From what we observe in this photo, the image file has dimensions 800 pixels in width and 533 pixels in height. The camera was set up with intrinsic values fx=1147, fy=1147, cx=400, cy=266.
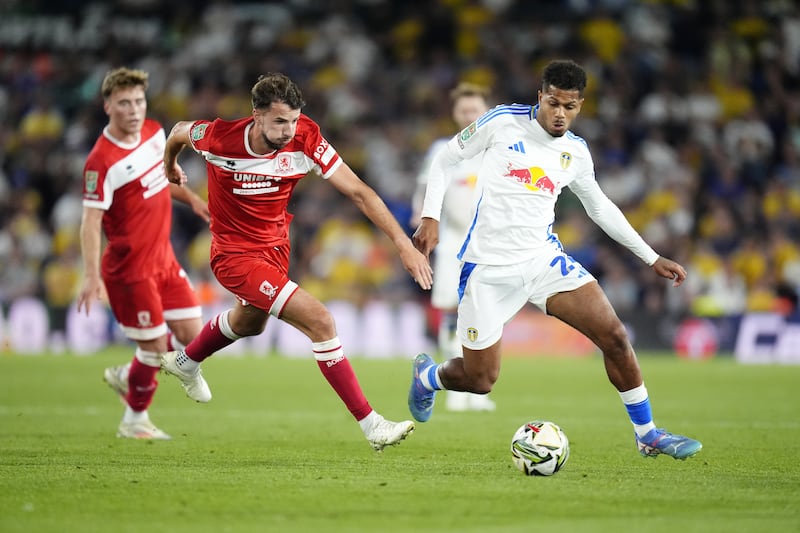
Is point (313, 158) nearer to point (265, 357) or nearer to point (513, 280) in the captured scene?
point (513, 280)

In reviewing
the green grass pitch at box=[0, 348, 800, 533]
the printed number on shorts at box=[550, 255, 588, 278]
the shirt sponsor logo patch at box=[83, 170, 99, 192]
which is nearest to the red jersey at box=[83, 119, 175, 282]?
the shirt sponsor logo patch at box=[83, 170, 99, 192]

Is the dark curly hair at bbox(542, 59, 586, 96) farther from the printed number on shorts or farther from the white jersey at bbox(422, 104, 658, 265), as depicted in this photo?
the printed number on shorts

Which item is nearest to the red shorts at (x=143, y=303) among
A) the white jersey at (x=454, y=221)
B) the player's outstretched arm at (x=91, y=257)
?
the player's outstretched arm at (x=91, y=257)

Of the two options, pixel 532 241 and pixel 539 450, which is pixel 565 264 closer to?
pixel 532 241

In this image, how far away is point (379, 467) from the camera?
7.52m

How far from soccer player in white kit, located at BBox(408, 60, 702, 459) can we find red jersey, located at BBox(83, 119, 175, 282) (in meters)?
2.61

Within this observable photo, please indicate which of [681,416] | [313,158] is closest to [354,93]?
[681,416]

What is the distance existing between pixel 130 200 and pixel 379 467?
10.7 feet

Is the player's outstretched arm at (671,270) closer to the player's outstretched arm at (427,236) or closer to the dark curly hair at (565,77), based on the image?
the dark curly hair at (565,77)

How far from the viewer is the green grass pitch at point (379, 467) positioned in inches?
223

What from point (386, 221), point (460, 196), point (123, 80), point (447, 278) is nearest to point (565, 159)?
point (386, 221)

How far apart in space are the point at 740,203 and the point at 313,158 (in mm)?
14722

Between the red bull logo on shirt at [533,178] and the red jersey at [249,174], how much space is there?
3.98ft

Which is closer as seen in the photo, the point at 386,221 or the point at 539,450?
the point at 539,450
